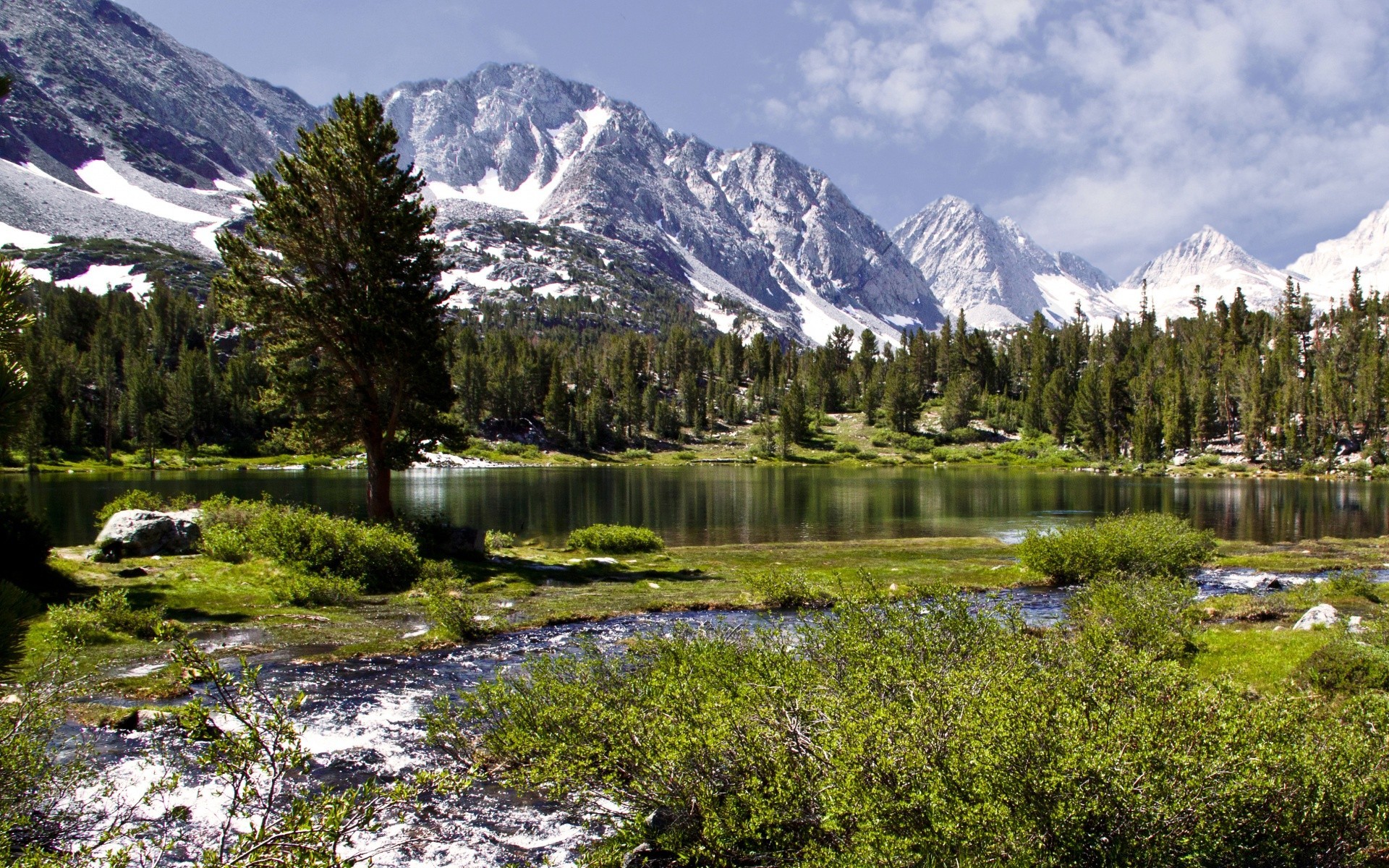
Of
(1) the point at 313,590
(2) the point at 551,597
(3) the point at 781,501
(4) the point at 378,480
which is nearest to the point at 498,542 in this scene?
(4) the point at 378,480

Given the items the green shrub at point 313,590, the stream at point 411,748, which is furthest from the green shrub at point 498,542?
the stream at point 411,748

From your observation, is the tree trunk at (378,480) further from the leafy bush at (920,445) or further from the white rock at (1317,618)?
the leafy bush at (920,445)

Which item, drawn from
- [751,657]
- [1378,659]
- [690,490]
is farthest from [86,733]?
[690,490]

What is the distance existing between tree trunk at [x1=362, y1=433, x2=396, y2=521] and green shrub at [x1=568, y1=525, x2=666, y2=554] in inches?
414

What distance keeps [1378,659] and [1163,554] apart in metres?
15.8

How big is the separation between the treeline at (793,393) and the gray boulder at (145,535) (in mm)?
87608

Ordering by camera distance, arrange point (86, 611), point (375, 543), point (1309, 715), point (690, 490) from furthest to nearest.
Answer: point (690, 490)
point (375, 543)
point (86, 611)
point (1309, 715)

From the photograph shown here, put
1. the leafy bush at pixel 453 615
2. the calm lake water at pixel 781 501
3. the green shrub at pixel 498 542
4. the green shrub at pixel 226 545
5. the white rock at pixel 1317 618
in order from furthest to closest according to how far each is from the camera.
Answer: the calm lake water at pixel 781 501
the green shrub at pixel 498 542
the green shrub at pixel 226 545
the leafy bush at pixel 453 615
the white rock at pixel 1317 618

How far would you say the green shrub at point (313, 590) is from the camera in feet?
69.1

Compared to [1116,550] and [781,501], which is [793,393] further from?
[1116,550]

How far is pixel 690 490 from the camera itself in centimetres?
8338

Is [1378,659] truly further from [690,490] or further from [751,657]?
[690,490]

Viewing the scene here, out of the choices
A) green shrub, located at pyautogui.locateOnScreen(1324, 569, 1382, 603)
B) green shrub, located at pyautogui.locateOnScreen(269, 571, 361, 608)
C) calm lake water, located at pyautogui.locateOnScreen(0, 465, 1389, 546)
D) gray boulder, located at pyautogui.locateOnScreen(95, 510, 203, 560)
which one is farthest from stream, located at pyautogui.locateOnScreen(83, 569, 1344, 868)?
green shrub, located at pyautogui.locateOnScreen(1324, 569, 1382, 603)

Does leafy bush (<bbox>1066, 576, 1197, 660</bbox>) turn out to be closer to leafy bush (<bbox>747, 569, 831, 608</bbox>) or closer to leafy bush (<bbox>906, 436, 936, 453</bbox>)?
leafy bush (<bbox>747, 569, 831, 608</bbox>)
